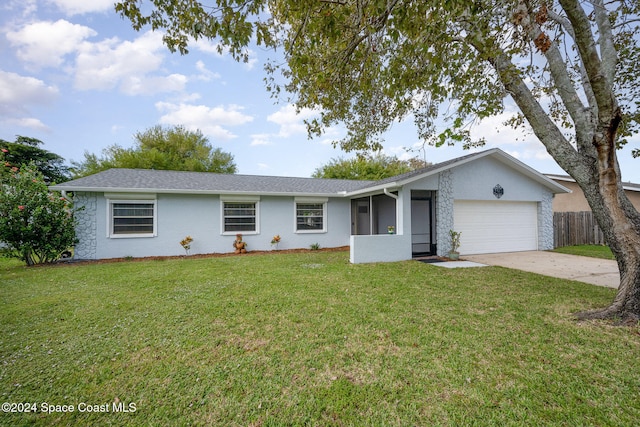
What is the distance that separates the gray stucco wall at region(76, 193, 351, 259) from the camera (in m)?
9.55

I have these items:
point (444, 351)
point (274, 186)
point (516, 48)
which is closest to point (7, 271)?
point (274, 186)

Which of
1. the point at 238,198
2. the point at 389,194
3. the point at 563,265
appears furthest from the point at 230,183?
the point at 563,265

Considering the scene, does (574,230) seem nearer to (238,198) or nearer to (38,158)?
(238,198)

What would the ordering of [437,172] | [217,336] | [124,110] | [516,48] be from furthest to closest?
[124,110]
[437,172]
[516,48]
[217,336]

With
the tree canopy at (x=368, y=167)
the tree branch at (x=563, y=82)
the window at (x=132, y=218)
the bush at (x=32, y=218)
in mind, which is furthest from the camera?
the tree canopy at (x=368, y=167)

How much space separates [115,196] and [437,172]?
11843mm

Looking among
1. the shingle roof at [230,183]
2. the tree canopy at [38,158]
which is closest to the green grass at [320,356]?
the shingle roof at [230,183]

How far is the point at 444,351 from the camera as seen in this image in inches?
120

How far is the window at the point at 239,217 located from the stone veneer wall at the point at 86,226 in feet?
14.8

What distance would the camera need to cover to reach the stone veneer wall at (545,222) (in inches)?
440

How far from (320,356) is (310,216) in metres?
9.64

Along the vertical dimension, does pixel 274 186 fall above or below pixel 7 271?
above

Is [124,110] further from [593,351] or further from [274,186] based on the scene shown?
[593,351]

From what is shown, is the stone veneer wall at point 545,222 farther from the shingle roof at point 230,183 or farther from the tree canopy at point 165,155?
the tree canopy at point 165,155
